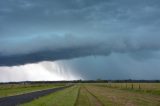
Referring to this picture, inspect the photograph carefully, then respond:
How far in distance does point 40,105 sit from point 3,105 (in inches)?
158

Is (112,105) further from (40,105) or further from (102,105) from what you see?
(40,105)

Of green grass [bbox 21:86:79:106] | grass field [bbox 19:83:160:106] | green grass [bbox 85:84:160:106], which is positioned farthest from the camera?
green grass [bbox 21:86:79:106]

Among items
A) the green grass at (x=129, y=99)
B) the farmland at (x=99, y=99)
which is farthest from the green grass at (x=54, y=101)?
the green grass at (x=129, y=99)

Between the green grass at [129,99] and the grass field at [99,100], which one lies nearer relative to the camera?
the green grass at [129,99]

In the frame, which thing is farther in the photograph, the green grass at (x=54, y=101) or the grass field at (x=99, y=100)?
the green grass at (x=54, y=101)

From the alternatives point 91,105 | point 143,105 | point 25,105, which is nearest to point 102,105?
point 91,105

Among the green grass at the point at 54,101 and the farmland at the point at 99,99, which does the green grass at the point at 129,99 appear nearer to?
the farmland at the point at 99,99

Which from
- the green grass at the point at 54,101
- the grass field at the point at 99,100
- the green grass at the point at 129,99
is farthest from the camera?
the green grass at the point at 54,101

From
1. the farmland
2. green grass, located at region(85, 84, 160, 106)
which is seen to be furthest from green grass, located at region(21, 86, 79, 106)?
green grass, located at region(85, 84, 160, 106)

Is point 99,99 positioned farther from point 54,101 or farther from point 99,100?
point 54,101

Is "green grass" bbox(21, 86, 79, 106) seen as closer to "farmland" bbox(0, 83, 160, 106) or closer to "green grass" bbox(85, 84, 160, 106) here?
"farmland" bbox(0, 83, 160, 106)

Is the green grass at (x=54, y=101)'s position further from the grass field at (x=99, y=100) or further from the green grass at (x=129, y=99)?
the green grass at (x=129, y=99)

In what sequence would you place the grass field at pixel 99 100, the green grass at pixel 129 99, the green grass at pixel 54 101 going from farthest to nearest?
the green grass at pixel 54 101, the grass field at pixel 99 100, the green grass at pixel 129 99

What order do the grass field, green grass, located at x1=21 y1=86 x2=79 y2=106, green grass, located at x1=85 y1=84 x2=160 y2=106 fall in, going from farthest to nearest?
green grass, located at x1=21 y1=86 x2=79 y2=106 → the grass field → green grass, located at x1=85 y1=84 x2=160 y2=106
